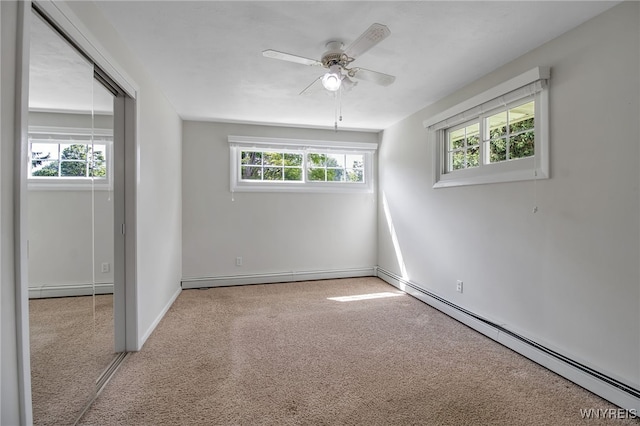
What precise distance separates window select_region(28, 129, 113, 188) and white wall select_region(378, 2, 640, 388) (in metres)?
3.08

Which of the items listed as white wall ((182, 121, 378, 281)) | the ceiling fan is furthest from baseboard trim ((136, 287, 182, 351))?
the ceiling fan

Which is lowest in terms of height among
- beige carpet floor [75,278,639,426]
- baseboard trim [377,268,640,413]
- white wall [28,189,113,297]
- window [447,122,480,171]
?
beige carpet floor [75,278,639,426]

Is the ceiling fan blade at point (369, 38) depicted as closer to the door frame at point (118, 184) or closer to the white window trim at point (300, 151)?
the door frame at point (118, 184)

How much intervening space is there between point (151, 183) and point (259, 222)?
1.84 meters

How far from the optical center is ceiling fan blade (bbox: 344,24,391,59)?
1.62 meters

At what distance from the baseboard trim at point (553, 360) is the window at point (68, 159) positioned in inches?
129

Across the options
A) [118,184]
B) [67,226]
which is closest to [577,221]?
[67,226]

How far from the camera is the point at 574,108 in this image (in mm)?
2027

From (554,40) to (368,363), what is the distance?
2.70 m

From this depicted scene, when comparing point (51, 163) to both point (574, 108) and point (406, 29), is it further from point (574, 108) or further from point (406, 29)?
point (574, 108)

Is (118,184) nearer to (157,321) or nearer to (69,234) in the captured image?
(69,234)

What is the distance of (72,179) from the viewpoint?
1.69m

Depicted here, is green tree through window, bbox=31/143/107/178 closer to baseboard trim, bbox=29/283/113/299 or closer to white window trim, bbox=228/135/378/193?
baseboard trim, bbox=29/283/113/299

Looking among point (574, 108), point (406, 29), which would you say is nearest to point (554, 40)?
point (574, 108)
